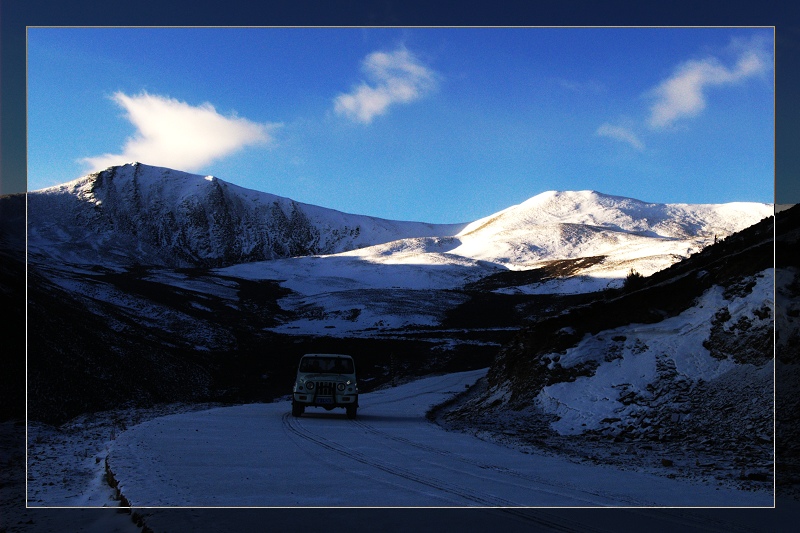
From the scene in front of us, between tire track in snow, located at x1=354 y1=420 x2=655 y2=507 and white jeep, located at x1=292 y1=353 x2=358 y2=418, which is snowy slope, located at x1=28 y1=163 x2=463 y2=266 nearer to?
white jeep, located at x1=292 y1=353 x2=358 y2=418

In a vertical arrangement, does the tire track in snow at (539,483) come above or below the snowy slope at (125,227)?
below

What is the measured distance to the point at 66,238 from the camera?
114 metres

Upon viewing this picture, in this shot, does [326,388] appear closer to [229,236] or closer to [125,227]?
[125,227]

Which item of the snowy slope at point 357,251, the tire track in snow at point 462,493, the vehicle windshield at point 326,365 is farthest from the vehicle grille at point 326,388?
the snowy slope at point 357,251

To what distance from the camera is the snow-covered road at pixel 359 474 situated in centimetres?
1045

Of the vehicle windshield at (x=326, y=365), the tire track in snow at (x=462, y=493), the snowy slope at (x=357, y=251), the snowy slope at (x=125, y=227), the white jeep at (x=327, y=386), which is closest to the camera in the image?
the tire track in snow at (x=462, y=493)

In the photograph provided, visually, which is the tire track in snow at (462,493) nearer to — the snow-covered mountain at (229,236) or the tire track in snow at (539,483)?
the tire track in snow at (539,483)

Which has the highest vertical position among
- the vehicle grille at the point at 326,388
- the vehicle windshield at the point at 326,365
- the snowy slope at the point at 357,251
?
A: the snowy slope at the point at 357,251

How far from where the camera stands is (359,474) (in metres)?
12.4

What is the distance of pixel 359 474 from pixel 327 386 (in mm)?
10021

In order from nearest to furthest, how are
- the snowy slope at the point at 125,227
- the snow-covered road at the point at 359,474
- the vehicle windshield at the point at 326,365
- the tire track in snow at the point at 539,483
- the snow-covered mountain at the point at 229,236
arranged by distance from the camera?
the snow-covered road at the point at 359,474 → the tire track in snow at the point at 539,483 → the vehicle windshield at the point at 326,365 → the snow-covered mountain at the point at 229,236 → the snowy slope at the point at 125,227

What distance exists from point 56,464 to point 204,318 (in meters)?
48.9

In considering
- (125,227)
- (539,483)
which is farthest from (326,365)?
(125,227)

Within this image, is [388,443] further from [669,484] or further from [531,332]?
[531,332]
